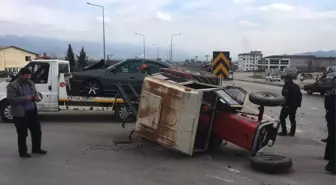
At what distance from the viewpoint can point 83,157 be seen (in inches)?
293

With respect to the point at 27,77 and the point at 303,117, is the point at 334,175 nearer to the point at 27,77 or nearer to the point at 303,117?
the point at 27,77

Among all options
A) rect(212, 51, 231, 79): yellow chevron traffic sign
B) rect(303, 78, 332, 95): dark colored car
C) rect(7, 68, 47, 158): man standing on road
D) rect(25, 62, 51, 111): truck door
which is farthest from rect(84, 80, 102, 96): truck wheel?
rect(303, 78, 332, 95): dark colored car

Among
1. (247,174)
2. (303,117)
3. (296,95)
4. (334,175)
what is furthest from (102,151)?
(303,117)

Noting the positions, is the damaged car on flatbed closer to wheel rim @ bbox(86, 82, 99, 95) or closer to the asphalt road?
the asphalt road

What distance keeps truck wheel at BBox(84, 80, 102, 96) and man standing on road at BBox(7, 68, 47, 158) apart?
4.61m

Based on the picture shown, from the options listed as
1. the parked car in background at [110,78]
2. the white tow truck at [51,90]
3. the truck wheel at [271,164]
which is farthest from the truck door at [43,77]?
the truck wheel at [271,164]

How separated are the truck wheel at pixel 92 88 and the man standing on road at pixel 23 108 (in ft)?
15.1

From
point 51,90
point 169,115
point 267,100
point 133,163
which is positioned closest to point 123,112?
point 51,90

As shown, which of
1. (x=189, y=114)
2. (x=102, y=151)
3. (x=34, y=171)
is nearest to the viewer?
(x=34, y=171)

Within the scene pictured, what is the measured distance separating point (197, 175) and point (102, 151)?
238 cm

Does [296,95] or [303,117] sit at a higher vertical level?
[296,95]

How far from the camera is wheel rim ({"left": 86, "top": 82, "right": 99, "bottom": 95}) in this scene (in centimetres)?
1222

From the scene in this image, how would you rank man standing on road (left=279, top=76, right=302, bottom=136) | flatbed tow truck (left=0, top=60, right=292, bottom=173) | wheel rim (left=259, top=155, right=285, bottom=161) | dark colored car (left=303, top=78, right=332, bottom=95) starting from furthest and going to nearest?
dark colored car (left=303, top=78, right=332, bottom=95) → man standing on road (left=279, top=76, right=302, bottom=136) → flatbed tow truck (left=0, top=60, right=292, bottom=173) → wheel rim (left=259, top=155, right=285, bottom=161)

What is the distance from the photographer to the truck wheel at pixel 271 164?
6591 mm
